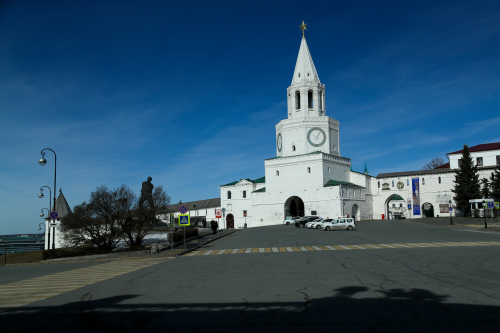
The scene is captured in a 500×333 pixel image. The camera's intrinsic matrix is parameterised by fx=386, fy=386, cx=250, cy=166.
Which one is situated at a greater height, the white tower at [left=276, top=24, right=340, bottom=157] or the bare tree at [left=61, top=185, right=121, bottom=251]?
the white tower at [left=276, top=24, right=340, bottom=157]

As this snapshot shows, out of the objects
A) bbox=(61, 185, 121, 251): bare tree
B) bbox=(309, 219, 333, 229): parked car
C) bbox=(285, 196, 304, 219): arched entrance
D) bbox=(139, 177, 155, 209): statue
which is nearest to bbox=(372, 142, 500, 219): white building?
bbox=(285, 196, 304, 219): arched entrance

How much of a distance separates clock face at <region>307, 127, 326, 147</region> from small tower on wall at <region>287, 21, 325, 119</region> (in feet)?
8.43

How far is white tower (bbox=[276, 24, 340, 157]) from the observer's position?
202 feet

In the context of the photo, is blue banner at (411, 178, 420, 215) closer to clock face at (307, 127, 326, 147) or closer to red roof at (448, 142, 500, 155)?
red roof at (448, 142, 500, 155)

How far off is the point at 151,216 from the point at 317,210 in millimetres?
33089

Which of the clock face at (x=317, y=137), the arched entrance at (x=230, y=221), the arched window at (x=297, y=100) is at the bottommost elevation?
the arched entrance at (x=230, y=221)

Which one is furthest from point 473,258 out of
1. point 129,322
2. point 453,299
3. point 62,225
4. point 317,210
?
point 317,210

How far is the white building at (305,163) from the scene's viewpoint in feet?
195

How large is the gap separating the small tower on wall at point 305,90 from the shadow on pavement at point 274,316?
180 ft

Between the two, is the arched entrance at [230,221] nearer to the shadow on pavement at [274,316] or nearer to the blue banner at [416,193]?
the blue banner at [416,193]

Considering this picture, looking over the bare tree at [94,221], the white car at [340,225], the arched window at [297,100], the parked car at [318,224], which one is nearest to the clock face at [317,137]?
the arched window at [297,100]

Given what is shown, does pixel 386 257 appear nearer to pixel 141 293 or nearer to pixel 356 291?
pixel 356 291

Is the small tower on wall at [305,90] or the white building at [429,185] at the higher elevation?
the small tower on wall at [305,90]

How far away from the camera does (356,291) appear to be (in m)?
9.26
